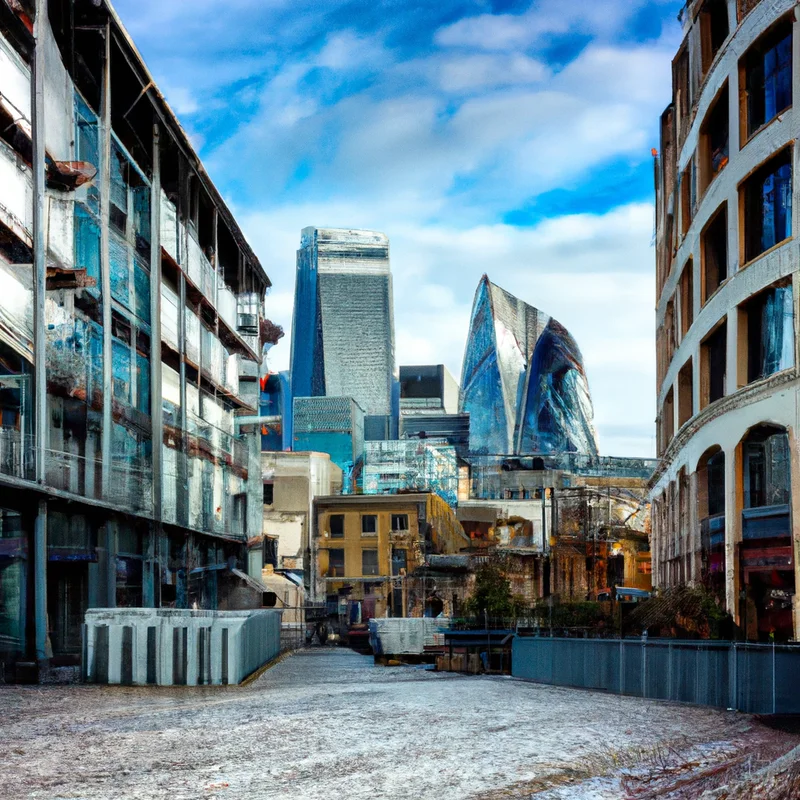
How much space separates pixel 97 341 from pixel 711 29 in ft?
67.9

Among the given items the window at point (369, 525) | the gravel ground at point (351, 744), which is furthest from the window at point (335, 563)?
the gravel ground at point (351, 744)

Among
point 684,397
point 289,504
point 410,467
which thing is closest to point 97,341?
point 684,397

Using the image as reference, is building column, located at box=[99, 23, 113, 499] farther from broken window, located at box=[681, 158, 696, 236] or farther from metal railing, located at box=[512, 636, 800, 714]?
broken window, located at box=[681, 158, 696, 236]

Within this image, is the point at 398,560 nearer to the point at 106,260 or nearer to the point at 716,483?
the point at 716,483

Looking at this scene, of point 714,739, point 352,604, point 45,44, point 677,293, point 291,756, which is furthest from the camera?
point 352,604

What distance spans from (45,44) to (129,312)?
10013 mm

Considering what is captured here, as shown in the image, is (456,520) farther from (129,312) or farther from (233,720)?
(233,720)

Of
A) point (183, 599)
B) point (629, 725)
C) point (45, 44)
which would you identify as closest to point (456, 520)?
point (183, 599)

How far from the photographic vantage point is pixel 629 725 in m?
12.7

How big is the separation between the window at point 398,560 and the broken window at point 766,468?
167 feet

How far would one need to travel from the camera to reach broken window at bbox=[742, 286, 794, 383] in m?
27.0

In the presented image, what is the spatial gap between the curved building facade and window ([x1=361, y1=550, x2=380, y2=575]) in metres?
44.7

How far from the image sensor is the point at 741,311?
1178 inches

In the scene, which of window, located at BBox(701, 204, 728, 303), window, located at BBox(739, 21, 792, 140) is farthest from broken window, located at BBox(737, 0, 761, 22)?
window, located at BBox(701, 204, 728, 303)
